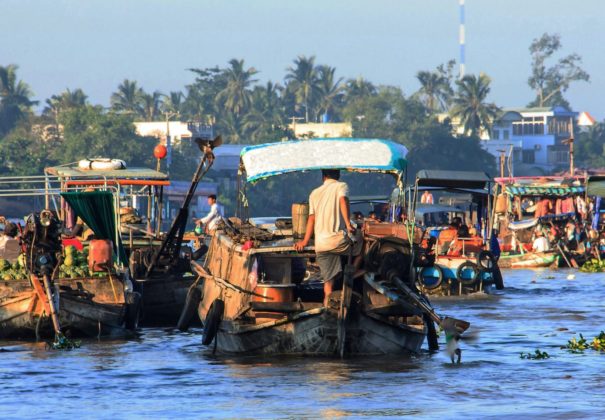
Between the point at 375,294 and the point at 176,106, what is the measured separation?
309 ft

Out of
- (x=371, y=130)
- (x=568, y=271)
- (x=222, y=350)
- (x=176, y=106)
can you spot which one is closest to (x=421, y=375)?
(x=222, y=350)

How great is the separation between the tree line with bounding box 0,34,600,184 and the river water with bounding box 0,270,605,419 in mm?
54994

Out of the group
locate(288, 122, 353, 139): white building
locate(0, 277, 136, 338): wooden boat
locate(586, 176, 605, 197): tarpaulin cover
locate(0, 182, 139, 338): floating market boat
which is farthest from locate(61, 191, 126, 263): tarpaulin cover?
locate(288, 122, 353, 139): white building

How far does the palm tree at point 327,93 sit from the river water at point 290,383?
92.8 m

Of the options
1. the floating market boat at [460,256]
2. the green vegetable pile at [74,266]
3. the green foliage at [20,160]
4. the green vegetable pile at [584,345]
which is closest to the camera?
the green vegetable pile at [584,345]

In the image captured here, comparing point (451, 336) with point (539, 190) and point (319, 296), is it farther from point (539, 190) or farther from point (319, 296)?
point (539, 190)

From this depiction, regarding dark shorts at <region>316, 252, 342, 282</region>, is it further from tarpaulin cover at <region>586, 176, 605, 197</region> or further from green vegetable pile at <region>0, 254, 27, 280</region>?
tarpaulin cover at <region>586, 176, 605, 197</region>

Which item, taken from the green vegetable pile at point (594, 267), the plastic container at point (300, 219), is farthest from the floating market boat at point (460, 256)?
the plastic container at point (300, 219)

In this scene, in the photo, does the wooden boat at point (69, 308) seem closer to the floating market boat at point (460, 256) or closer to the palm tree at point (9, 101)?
the floating market boat at point (460, 256)

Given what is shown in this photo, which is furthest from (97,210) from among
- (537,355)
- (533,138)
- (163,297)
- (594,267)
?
(533,138)

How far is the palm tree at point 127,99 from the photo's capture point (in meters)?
106

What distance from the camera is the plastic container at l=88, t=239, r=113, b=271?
58.4 ft

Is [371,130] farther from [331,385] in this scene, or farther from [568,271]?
[331,385]

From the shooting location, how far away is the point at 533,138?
359 feet
